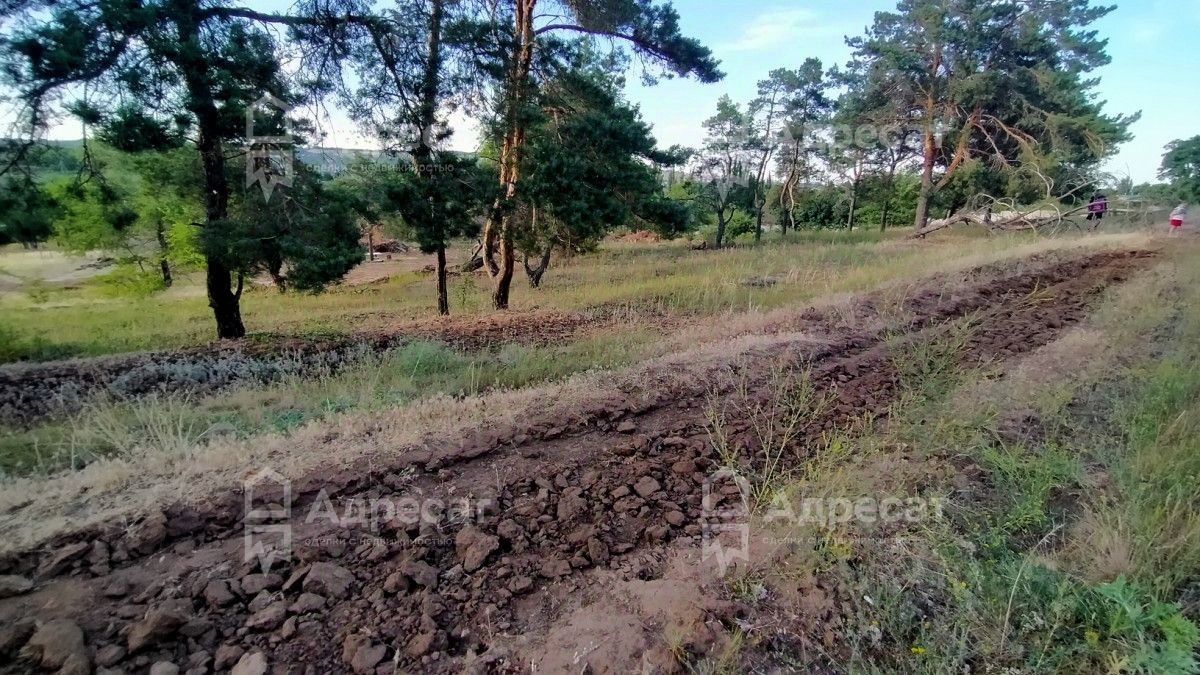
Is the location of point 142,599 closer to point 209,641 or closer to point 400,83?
point 209,641

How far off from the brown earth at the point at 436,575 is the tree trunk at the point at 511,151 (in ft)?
21.9

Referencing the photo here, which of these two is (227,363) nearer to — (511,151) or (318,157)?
(318,157)

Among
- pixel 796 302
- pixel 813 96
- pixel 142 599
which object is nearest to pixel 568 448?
pixel 142 599

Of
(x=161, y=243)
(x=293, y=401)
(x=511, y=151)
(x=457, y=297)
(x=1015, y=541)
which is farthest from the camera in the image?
(x=161, y=243)

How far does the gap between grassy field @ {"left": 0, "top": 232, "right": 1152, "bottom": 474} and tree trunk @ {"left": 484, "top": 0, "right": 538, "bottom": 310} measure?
969 millimetres

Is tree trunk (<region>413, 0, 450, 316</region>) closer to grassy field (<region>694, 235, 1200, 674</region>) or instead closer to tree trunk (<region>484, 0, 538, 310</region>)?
tree trunk (<region>484, 0, 538, 310</region>)

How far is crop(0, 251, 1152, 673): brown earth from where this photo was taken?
1.80m

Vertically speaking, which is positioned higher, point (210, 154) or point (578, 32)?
point (578, 32)

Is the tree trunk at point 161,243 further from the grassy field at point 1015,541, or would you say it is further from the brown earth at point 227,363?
the grassy field at point 1015,541

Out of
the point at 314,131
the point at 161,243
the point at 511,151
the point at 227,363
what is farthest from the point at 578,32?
the point at 161,243

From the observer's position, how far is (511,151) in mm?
10008

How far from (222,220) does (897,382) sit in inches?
319

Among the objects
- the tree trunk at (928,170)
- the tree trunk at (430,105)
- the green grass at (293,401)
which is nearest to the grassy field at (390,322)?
the green grass at (293,401)

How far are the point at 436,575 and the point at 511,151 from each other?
29.9ft
